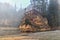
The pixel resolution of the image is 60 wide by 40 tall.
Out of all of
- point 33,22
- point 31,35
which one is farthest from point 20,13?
point 31,35

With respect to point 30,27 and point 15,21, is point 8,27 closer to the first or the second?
point 15,21

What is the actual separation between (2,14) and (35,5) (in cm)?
78

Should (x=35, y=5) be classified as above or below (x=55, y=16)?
above

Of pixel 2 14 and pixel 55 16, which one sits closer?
pixel 2 14

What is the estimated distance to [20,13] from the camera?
3434 mm

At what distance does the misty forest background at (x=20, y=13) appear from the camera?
337 centimetres

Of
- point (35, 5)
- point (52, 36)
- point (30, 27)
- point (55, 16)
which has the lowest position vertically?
point (52, 36)

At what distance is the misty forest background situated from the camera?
3365mm

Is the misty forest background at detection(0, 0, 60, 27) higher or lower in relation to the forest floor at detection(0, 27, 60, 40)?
higher

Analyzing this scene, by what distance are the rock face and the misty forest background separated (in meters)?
0.09

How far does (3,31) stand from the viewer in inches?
130

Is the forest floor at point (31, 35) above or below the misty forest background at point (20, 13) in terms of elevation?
below

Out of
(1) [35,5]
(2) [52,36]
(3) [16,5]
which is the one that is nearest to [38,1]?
(1) [35,5]

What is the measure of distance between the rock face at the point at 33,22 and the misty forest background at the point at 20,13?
0.31 ft
